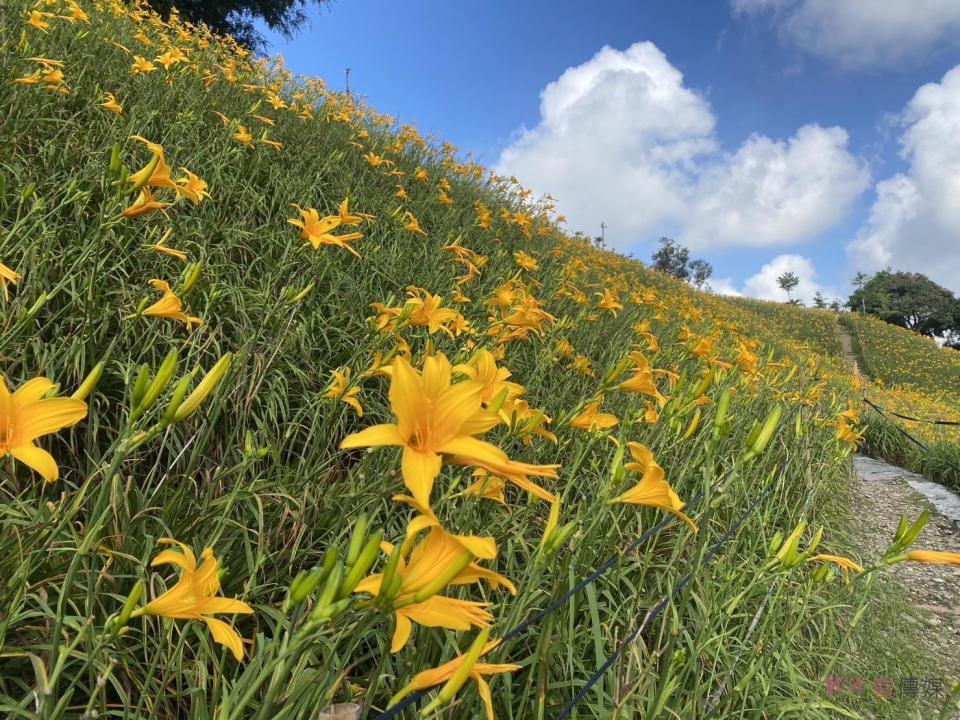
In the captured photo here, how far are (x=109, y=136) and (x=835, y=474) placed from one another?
4.81 meters

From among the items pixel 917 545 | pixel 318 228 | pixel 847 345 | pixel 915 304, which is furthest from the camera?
pixel 915 304

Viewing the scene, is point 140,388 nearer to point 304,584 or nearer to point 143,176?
point 304,584

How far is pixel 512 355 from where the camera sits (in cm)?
303

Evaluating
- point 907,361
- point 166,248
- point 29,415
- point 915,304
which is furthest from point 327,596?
point 915,304

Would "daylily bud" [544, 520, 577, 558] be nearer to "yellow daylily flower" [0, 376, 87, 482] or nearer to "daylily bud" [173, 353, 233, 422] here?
"daylily bud" [173, 353, 233, 422]

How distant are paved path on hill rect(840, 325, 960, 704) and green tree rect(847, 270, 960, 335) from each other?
145 feet

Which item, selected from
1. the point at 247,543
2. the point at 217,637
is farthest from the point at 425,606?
the point at 247,543

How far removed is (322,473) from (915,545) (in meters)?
Result: 4.23

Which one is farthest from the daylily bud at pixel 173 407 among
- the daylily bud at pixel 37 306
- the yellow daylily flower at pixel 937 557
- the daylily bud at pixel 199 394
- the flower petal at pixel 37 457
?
the yellow daylily flower at pixel 937 557

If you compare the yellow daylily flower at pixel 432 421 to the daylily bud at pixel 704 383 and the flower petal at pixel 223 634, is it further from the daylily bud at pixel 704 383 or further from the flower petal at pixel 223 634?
the daylily bud at pixel 704 383

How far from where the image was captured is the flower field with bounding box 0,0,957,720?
75 centimetres

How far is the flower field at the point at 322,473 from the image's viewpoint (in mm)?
748

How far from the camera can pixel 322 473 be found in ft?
5.25

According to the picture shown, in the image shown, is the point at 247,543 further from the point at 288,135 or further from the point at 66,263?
the point at 288,135
